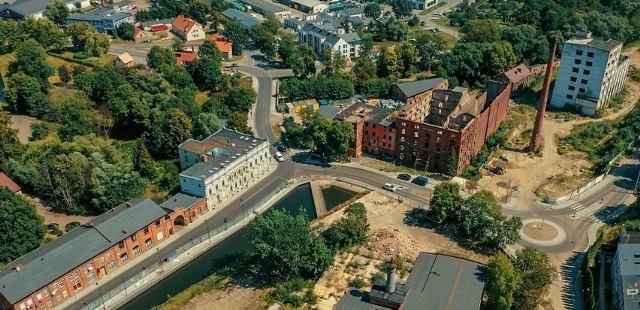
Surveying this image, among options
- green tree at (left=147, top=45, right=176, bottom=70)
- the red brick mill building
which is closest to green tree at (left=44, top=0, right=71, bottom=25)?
green tree at (left=147, top=45, right=176, bottom=70)

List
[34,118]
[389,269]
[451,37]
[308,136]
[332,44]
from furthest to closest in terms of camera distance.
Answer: [451,37]
[332,44]
[34,118]
[308,136]
[389,269]

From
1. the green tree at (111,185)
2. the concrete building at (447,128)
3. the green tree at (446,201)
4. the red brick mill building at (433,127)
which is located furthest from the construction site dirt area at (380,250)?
the green tree at (111,185)

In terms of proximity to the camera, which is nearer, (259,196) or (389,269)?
(389,269)

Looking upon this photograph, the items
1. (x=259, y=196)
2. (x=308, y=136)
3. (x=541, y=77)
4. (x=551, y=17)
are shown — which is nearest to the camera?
(x=259, y=196)

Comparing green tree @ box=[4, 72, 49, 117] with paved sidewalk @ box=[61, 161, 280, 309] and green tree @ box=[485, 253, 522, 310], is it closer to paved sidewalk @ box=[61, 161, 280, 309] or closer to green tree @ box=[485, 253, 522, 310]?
paved sidewalk @ box=[61, 161, 280, 309]

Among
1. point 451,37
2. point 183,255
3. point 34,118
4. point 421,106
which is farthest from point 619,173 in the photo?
point 34,118

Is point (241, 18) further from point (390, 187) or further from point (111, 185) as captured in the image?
point (390, 187)

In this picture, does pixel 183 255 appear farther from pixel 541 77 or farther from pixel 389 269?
pixel 541 77
